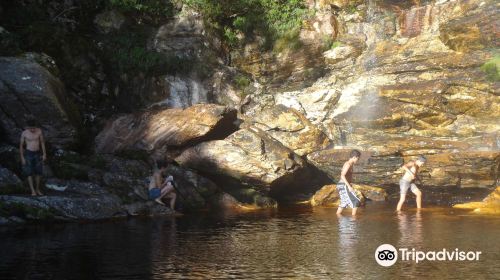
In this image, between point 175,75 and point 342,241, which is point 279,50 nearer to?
point 175,75

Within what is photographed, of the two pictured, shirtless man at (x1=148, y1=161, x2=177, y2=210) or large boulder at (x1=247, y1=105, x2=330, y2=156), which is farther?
large boulder at (x1=247, y1=105, x2=330, y2=156)

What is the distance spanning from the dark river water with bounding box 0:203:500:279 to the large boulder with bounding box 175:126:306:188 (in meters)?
3.04

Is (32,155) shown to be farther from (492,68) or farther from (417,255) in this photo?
(492,68)

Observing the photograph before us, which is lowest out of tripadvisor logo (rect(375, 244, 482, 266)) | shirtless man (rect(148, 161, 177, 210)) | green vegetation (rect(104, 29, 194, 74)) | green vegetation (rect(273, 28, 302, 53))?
tripadvisor logo (rect(375, 244, 482, 266))

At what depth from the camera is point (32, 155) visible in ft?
41.0

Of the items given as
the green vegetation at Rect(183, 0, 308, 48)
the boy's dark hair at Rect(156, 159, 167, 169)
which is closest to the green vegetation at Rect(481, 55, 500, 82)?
the green vegetation at Rect(183, 0, 308, 48)

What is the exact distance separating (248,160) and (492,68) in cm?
855

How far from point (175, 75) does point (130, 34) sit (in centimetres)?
311

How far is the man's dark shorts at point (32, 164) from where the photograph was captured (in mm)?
12148

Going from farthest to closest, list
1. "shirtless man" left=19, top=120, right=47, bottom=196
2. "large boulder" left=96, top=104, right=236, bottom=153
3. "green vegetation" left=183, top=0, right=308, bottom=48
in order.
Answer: "green vegetation" left=183, top=0, right=308, bottom=48 → "large boulder" left=96, top=104, right=236, bottom=153 → "shirtless man" left=19, top=120, right=47, bottom=196

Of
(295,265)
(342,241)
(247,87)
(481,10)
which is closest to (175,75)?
(247,87)

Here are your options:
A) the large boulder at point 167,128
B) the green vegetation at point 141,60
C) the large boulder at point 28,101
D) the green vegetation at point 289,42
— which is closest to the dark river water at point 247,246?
the large boulder at point 167,128

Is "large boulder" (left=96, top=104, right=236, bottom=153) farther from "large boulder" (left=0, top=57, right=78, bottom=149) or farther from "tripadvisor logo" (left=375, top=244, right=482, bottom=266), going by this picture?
"tripadvisor logo" (left=375, top=244, right=482, bottom=266)

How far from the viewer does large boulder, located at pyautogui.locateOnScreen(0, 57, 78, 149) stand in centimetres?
1459
